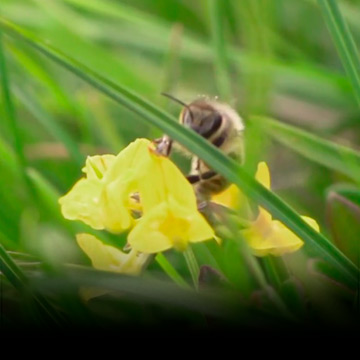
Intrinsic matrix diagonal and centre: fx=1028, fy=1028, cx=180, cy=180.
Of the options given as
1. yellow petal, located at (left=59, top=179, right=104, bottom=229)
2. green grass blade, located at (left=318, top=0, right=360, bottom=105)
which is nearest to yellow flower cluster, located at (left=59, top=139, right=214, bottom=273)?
yellow petal, located at (left=59, top=179, right=104, bottom=229)

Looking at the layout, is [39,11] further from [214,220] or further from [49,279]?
[49,279]

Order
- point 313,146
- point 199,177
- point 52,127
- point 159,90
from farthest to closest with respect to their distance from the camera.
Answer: point 159,90
point 52,127
point 313,146
point 199,177

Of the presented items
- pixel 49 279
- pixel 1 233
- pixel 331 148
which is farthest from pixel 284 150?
pixel 49 279

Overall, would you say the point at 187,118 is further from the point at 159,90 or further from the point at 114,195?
the point at 159,90

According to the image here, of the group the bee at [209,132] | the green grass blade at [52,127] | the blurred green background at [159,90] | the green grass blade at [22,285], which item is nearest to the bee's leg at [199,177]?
the bee at [209,132]

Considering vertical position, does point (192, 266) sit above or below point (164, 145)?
below

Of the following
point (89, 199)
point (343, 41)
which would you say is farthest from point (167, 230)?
point (343, 41)

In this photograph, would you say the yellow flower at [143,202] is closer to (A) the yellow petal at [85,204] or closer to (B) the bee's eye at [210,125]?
(A) the yellow petal at [85,204]
